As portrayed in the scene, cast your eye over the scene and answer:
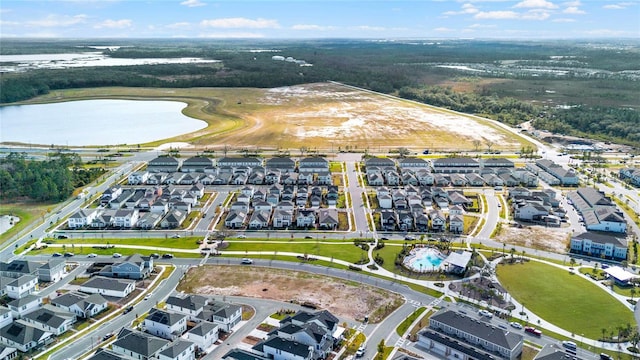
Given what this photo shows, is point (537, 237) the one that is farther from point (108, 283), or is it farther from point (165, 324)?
point (108, 283)

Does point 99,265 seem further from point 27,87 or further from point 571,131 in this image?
point 27,87

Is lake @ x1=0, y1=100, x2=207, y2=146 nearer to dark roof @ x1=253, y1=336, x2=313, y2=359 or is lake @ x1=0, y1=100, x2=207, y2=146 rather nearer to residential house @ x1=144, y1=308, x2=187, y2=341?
residential house @ x1=144, y1=308, x2=187, y2=341

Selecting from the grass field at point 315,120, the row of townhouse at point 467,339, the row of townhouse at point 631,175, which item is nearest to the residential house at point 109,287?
the row of townhouse at point 467,339

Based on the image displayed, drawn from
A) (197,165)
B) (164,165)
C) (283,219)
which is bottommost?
(283,219)

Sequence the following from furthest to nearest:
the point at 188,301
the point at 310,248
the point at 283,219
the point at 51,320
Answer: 1. the point at 283,219
2. the point at 310,248
3. the point at 188,301
4. the point at 51,320

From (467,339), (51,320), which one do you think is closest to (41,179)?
(51,320)

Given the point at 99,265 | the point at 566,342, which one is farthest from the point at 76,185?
the point at 566,342

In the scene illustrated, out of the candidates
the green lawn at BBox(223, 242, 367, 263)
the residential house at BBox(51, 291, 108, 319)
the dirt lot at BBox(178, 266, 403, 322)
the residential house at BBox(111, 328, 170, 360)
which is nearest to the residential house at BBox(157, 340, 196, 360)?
the residential house at BBox(111, 328, 170, 360)
